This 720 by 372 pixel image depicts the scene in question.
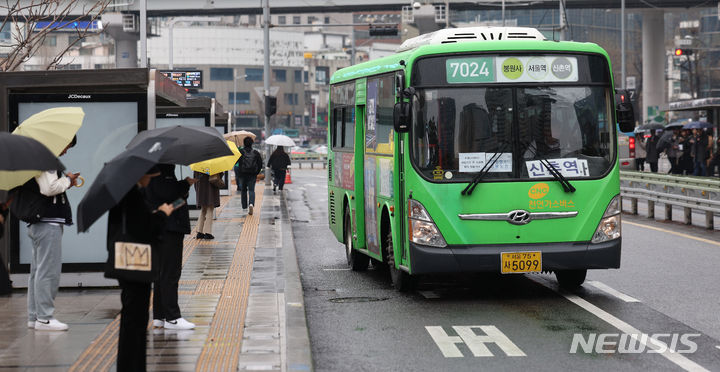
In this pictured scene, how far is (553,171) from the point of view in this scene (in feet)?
38.1

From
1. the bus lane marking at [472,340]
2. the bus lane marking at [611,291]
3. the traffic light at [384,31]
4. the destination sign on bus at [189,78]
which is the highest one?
the traffic light at [384,31]

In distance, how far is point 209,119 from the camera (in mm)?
27703

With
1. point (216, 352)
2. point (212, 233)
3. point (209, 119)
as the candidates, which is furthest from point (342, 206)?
point (209, 119)

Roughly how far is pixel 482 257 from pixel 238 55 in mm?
120359

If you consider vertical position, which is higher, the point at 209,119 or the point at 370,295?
the point at 209,119

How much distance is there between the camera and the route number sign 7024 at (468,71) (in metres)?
11.7

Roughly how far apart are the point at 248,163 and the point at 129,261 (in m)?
17.9

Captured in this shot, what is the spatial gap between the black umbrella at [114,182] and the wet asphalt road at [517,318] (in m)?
2.33

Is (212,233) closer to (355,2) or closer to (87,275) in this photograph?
(87,275)

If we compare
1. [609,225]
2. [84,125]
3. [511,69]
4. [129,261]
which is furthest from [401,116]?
[129,261]

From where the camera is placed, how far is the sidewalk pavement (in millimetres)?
8117

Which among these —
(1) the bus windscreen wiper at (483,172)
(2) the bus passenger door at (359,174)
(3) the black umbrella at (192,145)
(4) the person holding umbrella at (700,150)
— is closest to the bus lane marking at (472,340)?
(1) the bus windscreen wiper at (483,172)

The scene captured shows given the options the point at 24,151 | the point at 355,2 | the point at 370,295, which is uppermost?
the point at 355,2

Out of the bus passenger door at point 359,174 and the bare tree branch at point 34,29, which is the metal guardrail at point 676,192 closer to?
the bus passenger door at point 359,174
